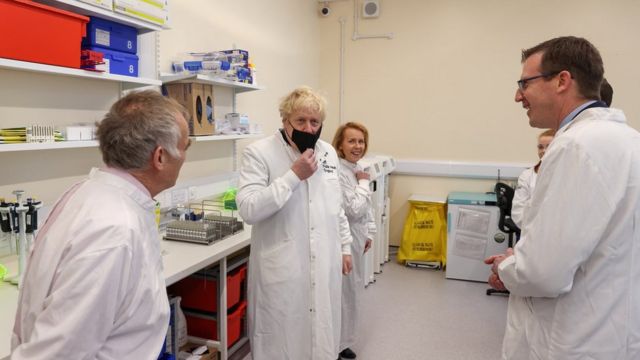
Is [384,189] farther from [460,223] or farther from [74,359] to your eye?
[74,359]

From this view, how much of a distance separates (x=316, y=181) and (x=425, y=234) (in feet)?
9.82

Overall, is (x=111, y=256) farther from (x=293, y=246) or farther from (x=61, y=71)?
(x=61, y=71)

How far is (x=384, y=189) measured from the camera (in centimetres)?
444

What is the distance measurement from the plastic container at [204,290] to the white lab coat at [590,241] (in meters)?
1.66

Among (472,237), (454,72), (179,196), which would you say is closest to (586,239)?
(179,196)

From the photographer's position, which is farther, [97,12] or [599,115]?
[97,12]

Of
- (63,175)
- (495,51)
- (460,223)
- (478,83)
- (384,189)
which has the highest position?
(495,51)

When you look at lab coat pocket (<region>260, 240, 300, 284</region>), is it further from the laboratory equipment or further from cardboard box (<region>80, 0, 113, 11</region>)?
cardboard box (<region>80, 0, 113, 11</region>)

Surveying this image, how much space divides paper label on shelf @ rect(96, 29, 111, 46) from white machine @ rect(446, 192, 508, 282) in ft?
10.7

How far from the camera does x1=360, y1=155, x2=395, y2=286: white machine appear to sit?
390cm

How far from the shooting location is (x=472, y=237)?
4.27m

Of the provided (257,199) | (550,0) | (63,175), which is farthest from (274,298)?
(550,0)

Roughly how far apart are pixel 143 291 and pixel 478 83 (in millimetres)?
4402

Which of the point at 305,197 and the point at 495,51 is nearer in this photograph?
the point at 305,197
